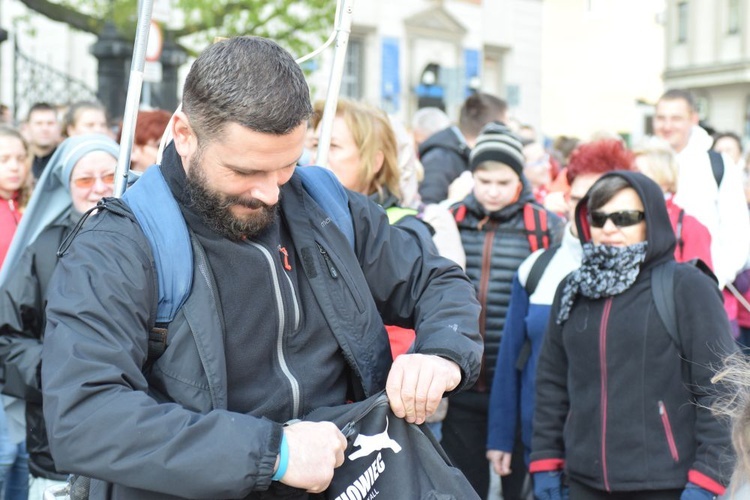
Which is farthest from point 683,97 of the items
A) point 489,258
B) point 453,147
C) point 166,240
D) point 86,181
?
point 166,240

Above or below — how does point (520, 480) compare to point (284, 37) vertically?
below

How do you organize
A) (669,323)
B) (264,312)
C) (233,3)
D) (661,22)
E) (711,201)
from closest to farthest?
(264,312) < (669,323) < (711,201) < (233,3) < (661,22)

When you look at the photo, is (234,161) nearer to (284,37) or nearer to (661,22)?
(284,37)

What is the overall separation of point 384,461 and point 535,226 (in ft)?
10.1

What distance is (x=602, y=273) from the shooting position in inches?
158

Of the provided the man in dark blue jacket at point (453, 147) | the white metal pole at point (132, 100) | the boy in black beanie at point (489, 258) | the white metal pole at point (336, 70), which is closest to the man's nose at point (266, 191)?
the white metal pole at point (132, 100)

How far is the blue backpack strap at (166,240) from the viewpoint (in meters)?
1.99

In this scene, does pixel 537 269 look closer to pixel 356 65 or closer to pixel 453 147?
pixel 453 147

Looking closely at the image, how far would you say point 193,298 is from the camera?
2000 mm

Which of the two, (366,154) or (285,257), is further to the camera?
(366,154)

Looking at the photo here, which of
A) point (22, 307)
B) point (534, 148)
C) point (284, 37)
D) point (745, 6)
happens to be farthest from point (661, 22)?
point (22, 307)

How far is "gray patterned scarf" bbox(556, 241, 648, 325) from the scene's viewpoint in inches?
156

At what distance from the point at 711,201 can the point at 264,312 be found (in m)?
4.55

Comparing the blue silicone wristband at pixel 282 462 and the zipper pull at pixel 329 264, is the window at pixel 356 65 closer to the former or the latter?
the zipper pull at pixel 329 264
